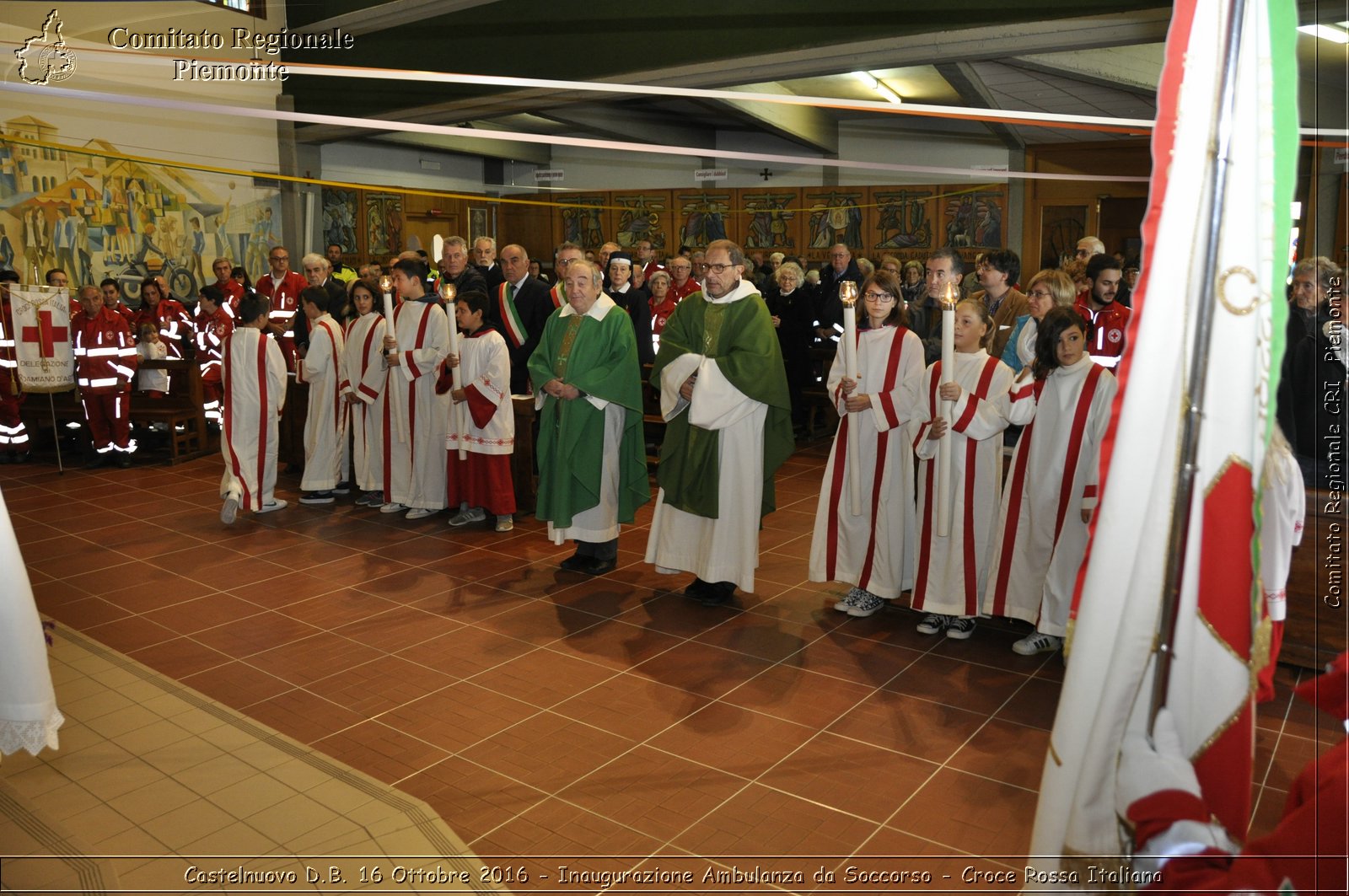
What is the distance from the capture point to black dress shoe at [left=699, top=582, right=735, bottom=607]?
228 inches

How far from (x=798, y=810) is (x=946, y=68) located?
29.8 feet

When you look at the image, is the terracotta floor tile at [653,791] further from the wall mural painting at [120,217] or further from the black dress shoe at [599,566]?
the wall mural painting at [120,217]

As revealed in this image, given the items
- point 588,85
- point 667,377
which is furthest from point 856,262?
point 588,85

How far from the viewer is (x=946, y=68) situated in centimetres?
1066

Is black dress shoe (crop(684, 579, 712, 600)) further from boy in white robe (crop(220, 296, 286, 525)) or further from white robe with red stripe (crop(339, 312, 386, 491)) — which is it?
boy in white robe (crop(220, 296, 286, 525))

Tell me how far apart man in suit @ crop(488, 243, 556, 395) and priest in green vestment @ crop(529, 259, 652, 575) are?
Answer: 6.32 ft

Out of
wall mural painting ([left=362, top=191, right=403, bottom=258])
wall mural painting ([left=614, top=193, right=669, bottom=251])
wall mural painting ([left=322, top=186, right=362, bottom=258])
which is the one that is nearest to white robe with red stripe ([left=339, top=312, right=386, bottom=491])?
wall mural painting ([left=322, top=186, right=362, bottom=258])

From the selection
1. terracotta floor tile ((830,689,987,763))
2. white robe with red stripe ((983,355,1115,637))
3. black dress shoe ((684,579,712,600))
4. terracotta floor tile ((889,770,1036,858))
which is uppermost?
white robe with red stripe ((983,355,1115,637))

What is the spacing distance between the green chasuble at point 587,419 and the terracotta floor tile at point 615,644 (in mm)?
1012

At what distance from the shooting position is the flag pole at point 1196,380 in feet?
5.64

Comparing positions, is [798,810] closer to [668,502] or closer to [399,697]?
[399,697]

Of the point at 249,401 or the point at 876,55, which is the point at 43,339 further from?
the point at 876,55

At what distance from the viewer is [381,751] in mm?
4047

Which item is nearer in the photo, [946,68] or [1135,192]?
[946,68]
